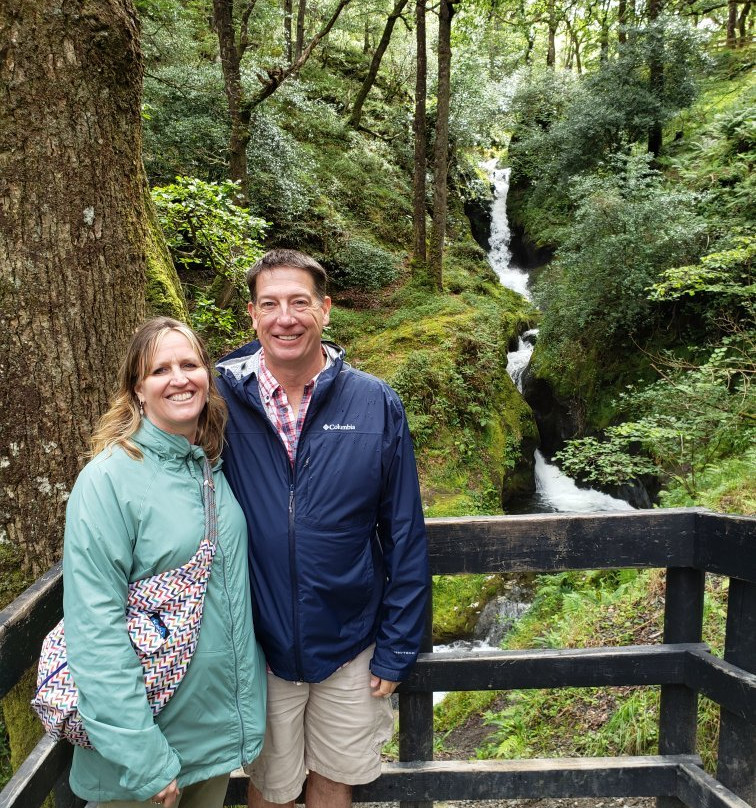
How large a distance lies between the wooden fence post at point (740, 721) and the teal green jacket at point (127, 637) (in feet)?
5.67

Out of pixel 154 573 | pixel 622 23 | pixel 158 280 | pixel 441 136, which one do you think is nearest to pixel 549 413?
pixel 441 136

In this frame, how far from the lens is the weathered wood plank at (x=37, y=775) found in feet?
5.20

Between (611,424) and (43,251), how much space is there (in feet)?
36.0

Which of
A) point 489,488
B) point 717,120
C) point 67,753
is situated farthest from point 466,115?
point 67,753

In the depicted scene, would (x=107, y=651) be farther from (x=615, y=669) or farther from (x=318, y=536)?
(x=615, y=669)

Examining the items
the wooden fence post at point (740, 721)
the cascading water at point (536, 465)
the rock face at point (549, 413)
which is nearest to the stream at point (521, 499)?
the cascading water at point (536, 465)

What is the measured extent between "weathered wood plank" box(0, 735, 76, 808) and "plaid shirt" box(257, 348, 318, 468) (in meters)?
1.14

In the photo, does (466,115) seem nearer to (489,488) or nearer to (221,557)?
(489,488)

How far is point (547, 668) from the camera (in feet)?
7.74

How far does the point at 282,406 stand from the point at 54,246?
44.4 inches

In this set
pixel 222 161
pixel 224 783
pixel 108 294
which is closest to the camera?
pixel 224 783

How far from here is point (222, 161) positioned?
10.9 metres

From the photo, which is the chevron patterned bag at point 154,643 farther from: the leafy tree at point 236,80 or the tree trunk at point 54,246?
the leafy tree at point 236,80

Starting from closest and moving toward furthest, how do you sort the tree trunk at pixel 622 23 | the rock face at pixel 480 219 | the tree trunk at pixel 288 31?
the tree trunk at pixel 622 23, the tree trunk at pixel 288 31, the rock face at pixel 480 219
